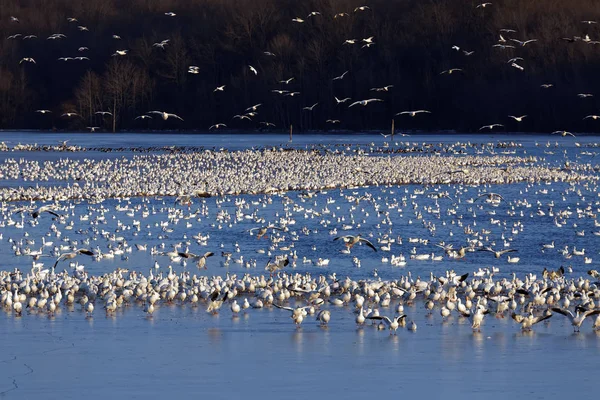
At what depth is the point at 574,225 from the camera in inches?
1001

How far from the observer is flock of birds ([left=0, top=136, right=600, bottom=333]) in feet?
49.2

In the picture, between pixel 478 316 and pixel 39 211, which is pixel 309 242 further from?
pixel 478 316

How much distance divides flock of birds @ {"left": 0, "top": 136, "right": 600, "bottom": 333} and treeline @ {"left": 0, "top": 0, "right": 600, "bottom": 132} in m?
58.4

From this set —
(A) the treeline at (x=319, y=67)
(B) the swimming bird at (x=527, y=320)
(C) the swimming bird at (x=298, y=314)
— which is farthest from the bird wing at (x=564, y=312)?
(A) the treeline at (x=319, y=67)

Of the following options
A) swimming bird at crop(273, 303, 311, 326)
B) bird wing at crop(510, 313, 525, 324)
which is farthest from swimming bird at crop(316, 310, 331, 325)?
bird wing at crop(510, 313, 525, 324)

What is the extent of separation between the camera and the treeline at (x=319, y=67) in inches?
4018

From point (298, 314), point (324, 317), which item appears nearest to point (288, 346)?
point (298, 314)

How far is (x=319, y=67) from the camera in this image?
4641 inches

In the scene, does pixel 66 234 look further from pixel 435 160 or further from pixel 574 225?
pixel 435 160

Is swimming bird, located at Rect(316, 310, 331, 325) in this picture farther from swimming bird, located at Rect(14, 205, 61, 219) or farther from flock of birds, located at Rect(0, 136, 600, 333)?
swimming bird, located at Rect(14, 205, 61, 219)

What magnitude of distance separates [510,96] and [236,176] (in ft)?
216

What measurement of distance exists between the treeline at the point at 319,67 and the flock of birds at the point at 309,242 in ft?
192

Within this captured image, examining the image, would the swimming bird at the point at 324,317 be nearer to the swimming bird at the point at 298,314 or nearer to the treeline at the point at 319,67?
the swimming bird at the point at 298,314

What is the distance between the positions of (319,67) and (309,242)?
9675 centimetres
